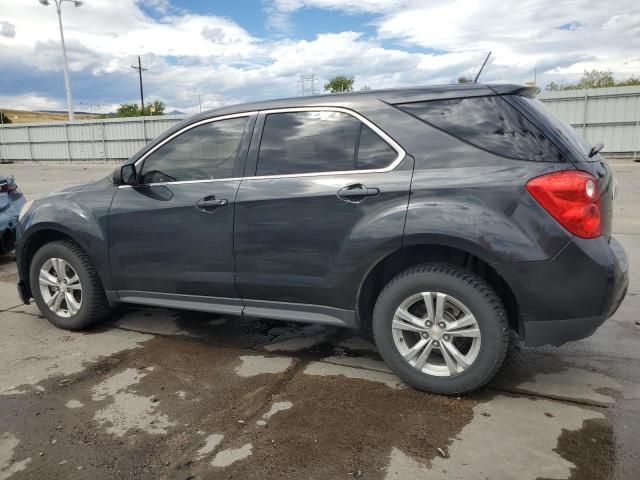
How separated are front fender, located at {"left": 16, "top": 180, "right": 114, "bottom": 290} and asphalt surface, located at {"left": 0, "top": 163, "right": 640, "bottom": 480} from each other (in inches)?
27.1

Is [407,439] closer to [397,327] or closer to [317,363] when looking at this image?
[397,327]

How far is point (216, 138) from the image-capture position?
144 inches

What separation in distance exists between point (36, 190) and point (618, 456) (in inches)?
634

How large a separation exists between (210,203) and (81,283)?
Answer: 1.45 metres

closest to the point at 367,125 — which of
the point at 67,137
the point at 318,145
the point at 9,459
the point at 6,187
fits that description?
the point at 318,145

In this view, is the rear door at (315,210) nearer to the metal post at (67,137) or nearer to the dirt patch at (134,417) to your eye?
the dirt patch at (134,417)

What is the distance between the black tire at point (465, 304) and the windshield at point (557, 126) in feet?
2.98

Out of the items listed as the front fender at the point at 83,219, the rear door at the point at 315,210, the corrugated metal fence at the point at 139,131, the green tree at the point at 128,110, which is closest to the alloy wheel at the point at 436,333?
the rear door at the point at 315,210

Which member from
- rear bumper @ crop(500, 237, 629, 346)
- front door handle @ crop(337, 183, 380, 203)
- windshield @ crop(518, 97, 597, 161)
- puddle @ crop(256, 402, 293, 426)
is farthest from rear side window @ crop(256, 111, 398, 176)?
puddle @ crop(256, 402, 293, 426)

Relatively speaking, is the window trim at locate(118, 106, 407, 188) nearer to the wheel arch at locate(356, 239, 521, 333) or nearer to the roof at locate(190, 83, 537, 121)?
the roof at locate(190, 83, 537, 121)

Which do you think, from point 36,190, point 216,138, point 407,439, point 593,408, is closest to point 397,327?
point 407,439

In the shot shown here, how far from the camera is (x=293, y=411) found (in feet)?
9.66

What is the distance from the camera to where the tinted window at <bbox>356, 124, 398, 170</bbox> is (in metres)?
3.07

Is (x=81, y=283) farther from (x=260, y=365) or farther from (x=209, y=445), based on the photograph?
(x=209, y=445)
